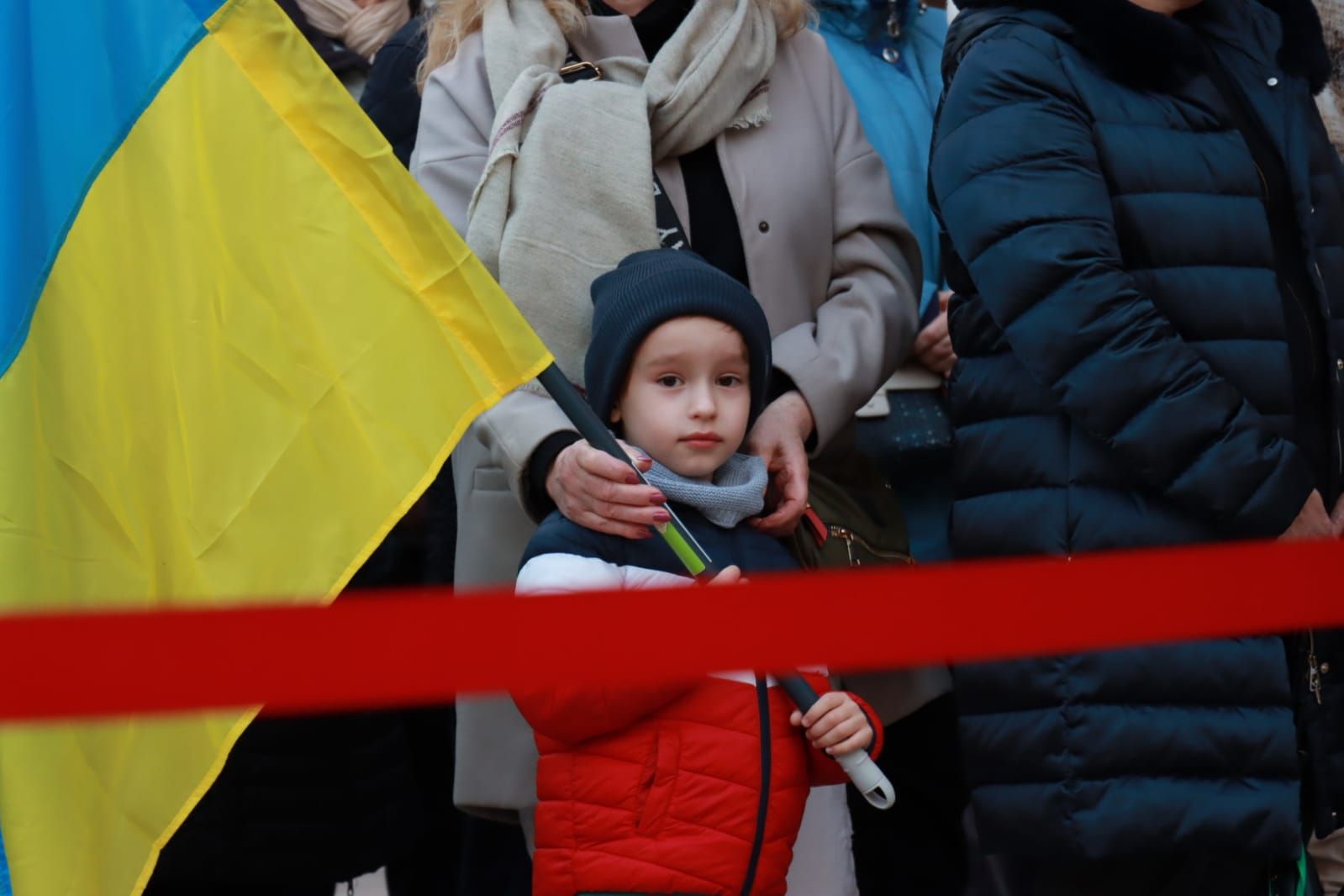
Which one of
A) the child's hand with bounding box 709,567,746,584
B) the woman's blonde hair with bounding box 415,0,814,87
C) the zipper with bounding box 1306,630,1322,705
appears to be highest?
the woman's blonde hair with bounding box 415,0,814,87

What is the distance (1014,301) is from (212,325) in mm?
1300

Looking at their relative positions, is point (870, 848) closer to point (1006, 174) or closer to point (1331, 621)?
point (1006, 174)

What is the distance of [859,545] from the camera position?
3.22 meters

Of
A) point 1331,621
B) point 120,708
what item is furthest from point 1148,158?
point 120,708

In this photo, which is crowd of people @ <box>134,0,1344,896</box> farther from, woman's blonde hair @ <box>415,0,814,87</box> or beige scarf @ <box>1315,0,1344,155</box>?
beige scarf @ <box>1315,0,1344,155</box>

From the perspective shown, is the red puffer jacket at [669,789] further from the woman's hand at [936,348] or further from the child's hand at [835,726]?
the woman's hand at [936,348]

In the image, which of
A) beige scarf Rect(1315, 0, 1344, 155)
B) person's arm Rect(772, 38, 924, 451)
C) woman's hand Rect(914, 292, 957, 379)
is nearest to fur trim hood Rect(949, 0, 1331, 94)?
person's arm Rect(772, 38, 924, 451)

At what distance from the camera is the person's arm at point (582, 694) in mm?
2711

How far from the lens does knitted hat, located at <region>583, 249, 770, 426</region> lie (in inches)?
118

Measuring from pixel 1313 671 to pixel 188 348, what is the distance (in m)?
1.87

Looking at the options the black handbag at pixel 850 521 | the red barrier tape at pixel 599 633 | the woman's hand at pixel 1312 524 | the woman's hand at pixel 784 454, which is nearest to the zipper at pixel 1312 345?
the woman's hand at pixel 1312 524

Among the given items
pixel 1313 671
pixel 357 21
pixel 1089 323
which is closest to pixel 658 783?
pixel 1089 323

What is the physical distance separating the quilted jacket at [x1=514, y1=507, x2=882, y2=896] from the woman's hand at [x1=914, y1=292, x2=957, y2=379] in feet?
3.50

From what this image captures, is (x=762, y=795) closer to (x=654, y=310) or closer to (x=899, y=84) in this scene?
(x=654, y=310)
